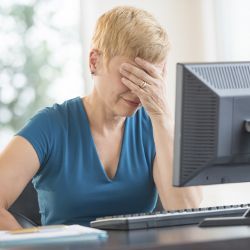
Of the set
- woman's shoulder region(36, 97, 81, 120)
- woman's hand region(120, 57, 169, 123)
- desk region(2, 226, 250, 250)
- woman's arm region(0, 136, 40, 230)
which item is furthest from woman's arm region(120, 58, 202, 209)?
desk region(2, 226, 250, 250)

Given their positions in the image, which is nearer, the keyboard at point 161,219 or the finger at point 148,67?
the keyboard at point 161,219

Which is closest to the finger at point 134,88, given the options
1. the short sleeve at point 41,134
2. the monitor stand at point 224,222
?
the short sleeve at point 41,134

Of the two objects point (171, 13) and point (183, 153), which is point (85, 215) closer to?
point (183, 153)

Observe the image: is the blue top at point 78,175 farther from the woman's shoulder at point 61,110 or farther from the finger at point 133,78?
the finger at point 133,78

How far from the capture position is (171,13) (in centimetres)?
336

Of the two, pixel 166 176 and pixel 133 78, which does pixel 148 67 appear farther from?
pixel 166 176

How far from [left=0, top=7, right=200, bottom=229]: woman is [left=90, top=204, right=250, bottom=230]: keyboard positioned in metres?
0.39

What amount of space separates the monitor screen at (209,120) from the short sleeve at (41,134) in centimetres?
57

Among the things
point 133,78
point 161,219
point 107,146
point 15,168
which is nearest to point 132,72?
point 133,78

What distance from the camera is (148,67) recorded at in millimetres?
1904

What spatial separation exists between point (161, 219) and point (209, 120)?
0.24 metres

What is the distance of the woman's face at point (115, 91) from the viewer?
→ 6.31 ft

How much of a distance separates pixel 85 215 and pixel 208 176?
0.56m

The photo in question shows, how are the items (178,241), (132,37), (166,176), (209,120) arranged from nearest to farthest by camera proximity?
(178,241)
(209,120)
(132,37)
(166,176)
